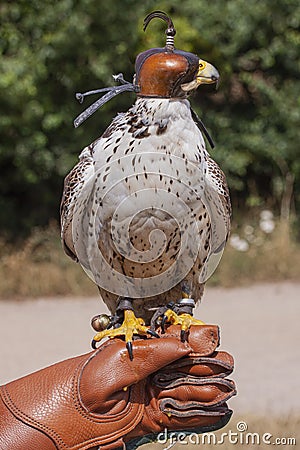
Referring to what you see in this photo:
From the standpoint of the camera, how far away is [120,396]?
2.64 meters

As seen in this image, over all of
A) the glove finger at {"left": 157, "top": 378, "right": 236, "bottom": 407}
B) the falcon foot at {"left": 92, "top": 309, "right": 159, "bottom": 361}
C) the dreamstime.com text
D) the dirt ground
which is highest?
the dirt ground

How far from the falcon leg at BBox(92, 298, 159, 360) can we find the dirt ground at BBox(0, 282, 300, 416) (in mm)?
2319

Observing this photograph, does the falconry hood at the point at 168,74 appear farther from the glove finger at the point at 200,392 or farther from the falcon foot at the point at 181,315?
the glove finger at the point at 200,392

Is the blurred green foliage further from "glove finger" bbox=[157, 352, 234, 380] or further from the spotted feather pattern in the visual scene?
"glove finger" bbox=[157, 352, 234, 380]

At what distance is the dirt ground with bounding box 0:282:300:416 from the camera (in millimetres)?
5679

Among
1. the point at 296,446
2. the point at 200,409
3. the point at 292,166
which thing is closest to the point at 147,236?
the point at 200,409

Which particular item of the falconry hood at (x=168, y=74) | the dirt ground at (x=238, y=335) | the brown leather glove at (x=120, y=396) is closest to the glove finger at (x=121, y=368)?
A: the brown leather glove at (x=120, y=396)

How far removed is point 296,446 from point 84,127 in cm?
476

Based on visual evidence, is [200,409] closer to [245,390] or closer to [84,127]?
[245,390]

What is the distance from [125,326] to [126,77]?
5.98 meters

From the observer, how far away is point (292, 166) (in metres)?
9.02

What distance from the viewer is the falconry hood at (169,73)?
2.72 meters

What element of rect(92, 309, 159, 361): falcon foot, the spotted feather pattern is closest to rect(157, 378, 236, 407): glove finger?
rect(92, 309, 159, 361): falcon foot

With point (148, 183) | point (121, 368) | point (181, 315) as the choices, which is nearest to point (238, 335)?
point (181, 315)
